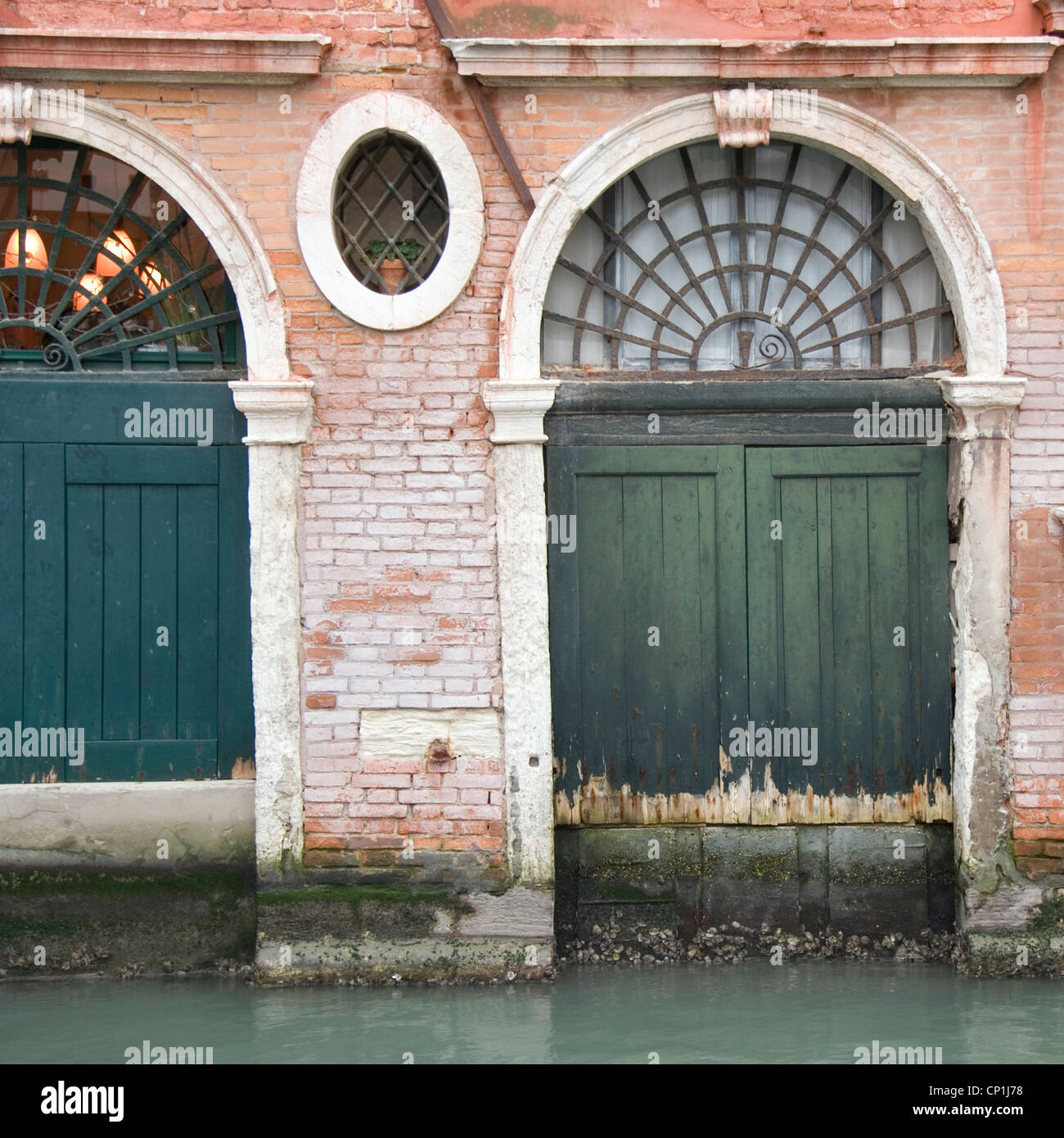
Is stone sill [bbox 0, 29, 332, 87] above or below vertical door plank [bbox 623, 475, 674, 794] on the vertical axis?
above

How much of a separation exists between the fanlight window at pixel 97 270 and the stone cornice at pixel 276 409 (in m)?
0.43

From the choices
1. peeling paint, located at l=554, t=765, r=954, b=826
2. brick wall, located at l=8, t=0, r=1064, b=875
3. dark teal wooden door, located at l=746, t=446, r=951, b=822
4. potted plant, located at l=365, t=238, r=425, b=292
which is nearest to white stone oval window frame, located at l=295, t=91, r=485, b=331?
brick wall, located at l=8, t=0, r=1064, b=875

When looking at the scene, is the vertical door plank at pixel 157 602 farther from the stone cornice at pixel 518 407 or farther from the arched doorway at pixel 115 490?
the stone cornice at pixel 518 407

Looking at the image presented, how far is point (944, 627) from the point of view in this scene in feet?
19.5

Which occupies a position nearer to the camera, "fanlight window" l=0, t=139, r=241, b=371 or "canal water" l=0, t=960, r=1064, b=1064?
"canal water" l=0, t=960, r=1064, b=1064

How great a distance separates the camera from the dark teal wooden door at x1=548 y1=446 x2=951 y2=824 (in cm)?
595

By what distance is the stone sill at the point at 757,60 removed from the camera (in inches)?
218

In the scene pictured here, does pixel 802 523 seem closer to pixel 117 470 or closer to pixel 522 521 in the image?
pixel 522 521

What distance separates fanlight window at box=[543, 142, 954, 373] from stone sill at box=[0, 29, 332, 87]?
57.9 inches

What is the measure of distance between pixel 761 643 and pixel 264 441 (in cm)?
244

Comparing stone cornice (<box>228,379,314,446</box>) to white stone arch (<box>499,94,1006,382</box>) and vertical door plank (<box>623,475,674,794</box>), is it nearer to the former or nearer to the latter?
white stone arch (<box>499,94,1006,382</box>)

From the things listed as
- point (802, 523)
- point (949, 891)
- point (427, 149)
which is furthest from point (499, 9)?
point (949, 891)

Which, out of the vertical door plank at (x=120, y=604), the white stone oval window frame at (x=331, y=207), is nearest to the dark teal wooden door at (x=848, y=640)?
the white stone oval window frame at (x=331, y=207)

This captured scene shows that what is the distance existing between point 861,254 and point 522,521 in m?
2.06
